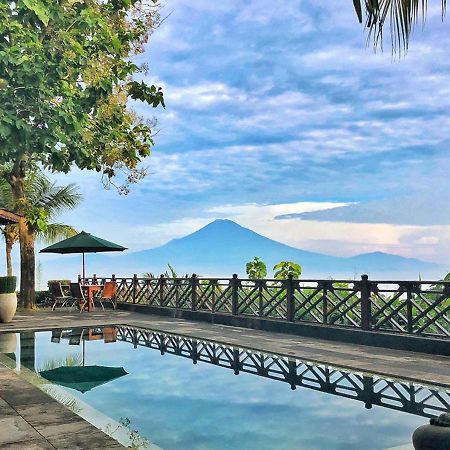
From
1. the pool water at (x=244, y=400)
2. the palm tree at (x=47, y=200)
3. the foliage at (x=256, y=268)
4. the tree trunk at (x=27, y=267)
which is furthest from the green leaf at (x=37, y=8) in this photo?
the palm tree at (x=47, y=200)

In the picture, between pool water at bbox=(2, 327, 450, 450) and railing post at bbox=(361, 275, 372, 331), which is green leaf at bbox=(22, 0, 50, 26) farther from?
railing post at bbox=(361, 275, 372, 331)

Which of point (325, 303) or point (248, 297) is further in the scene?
point (248, 297)

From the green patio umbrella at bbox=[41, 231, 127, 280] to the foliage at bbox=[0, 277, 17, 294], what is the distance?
450 cm

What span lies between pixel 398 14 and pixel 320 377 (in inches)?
231

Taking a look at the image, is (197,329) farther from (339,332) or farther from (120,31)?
(120,31)

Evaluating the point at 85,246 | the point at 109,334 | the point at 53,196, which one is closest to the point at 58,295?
the point at 85,246

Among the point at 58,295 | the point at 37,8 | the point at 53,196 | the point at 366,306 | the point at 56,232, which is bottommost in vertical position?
the point at 366,306

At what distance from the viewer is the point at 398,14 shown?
7.90ft

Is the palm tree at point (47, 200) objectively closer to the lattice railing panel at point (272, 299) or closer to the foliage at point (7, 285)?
the foliage at point (7, 285)

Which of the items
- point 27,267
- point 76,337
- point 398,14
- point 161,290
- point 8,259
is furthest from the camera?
point 8,259

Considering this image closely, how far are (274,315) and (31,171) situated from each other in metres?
14.0

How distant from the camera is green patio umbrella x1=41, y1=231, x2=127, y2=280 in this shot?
63.9 feet

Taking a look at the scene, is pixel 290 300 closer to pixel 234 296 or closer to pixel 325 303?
pixel 325 303

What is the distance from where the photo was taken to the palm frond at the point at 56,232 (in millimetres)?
24219
